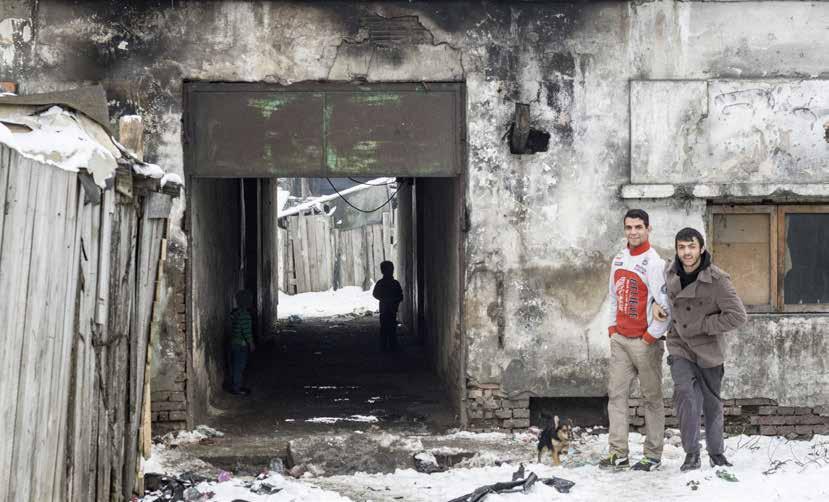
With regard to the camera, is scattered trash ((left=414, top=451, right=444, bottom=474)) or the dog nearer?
the dog

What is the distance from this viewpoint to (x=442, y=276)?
38.8 feet

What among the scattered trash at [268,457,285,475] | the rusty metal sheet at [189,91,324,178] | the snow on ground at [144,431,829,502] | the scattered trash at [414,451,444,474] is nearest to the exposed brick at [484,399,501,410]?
the snow on ground at [144,431,829,502]

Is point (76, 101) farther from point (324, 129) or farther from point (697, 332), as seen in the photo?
point (697, 332)

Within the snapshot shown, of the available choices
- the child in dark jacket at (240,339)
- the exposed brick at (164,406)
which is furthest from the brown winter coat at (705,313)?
the child in dark jacket at (240,339)

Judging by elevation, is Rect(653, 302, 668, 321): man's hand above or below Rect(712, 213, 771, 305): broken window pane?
below

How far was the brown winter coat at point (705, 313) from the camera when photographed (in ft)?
23.5

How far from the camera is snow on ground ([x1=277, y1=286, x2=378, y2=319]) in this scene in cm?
2202

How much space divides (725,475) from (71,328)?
456 centimetres

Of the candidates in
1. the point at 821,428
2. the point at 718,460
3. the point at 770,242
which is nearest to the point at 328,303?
the point at 770,242

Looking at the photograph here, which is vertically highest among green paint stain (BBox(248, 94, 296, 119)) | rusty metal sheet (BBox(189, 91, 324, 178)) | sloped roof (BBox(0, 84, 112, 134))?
green paint stain (BBox(248, 94, 296, 119))

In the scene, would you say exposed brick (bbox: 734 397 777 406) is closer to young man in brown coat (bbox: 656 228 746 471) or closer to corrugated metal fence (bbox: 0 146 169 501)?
young man in brown coat (bbox: 656 228 746 471)

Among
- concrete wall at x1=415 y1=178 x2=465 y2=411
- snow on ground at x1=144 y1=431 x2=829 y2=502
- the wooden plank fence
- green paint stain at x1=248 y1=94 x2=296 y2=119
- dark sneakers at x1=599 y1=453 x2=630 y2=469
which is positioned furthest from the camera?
the wooden plank fence

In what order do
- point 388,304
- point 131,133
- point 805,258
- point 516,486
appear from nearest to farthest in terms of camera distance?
point 131,133
point 516,486
point 805,258
point 388,304

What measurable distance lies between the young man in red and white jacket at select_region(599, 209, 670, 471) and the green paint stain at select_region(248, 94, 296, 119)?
10.9 ft
